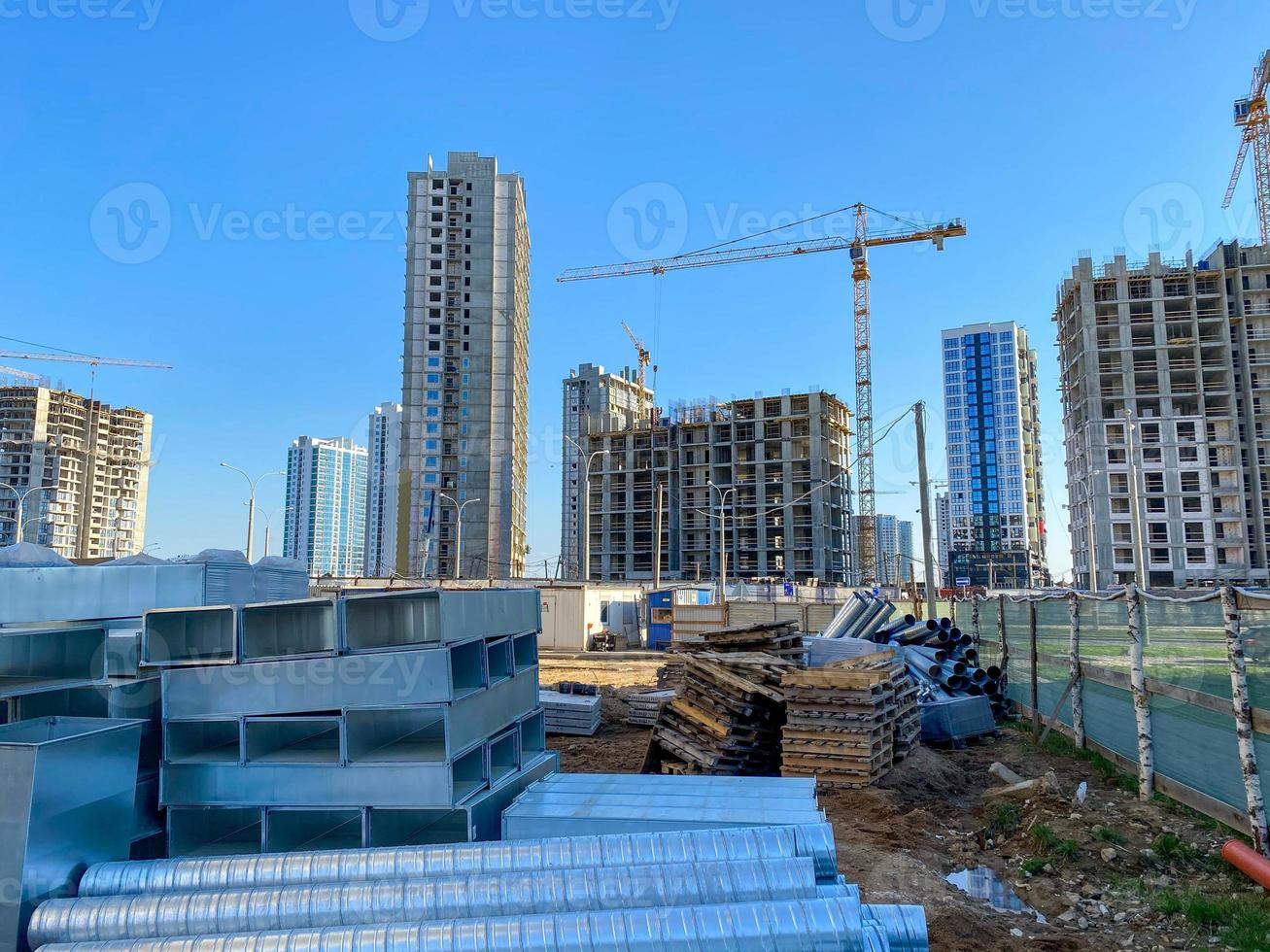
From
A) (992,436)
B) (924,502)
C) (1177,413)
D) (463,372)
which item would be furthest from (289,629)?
(992,436)

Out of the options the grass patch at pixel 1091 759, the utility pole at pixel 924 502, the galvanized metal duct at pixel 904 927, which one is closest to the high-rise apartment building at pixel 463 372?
the utility pole at pixel 924 502

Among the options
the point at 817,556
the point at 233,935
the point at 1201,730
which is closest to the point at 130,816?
the point at 233,935

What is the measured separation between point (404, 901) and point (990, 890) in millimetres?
5346

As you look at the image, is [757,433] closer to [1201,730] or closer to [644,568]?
[644,568]

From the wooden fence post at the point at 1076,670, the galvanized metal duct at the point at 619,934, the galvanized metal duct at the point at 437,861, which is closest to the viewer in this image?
the galvanized metal duct at the point at 619,934

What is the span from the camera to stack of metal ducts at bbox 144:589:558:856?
6.27 metres

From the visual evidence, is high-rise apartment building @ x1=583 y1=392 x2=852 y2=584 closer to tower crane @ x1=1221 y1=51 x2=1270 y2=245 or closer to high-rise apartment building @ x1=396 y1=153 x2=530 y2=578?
high-rise apartment building @ x1=396 y1=153 x2=530 y2=578

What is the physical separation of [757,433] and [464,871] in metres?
81.6

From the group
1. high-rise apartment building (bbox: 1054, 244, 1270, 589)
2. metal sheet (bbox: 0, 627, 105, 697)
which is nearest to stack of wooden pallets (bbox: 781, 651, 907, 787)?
metal sheet (bbox: 0, 627, 105, 697)

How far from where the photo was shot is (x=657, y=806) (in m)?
6.52

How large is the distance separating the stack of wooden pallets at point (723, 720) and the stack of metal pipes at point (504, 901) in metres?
5.88

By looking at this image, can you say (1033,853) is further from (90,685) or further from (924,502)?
(924,502)

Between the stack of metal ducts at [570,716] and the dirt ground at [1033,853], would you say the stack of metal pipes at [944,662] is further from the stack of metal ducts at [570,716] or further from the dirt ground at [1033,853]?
the stack of metal ducts at [570,716]

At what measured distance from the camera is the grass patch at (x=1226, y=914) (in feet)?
19.2
